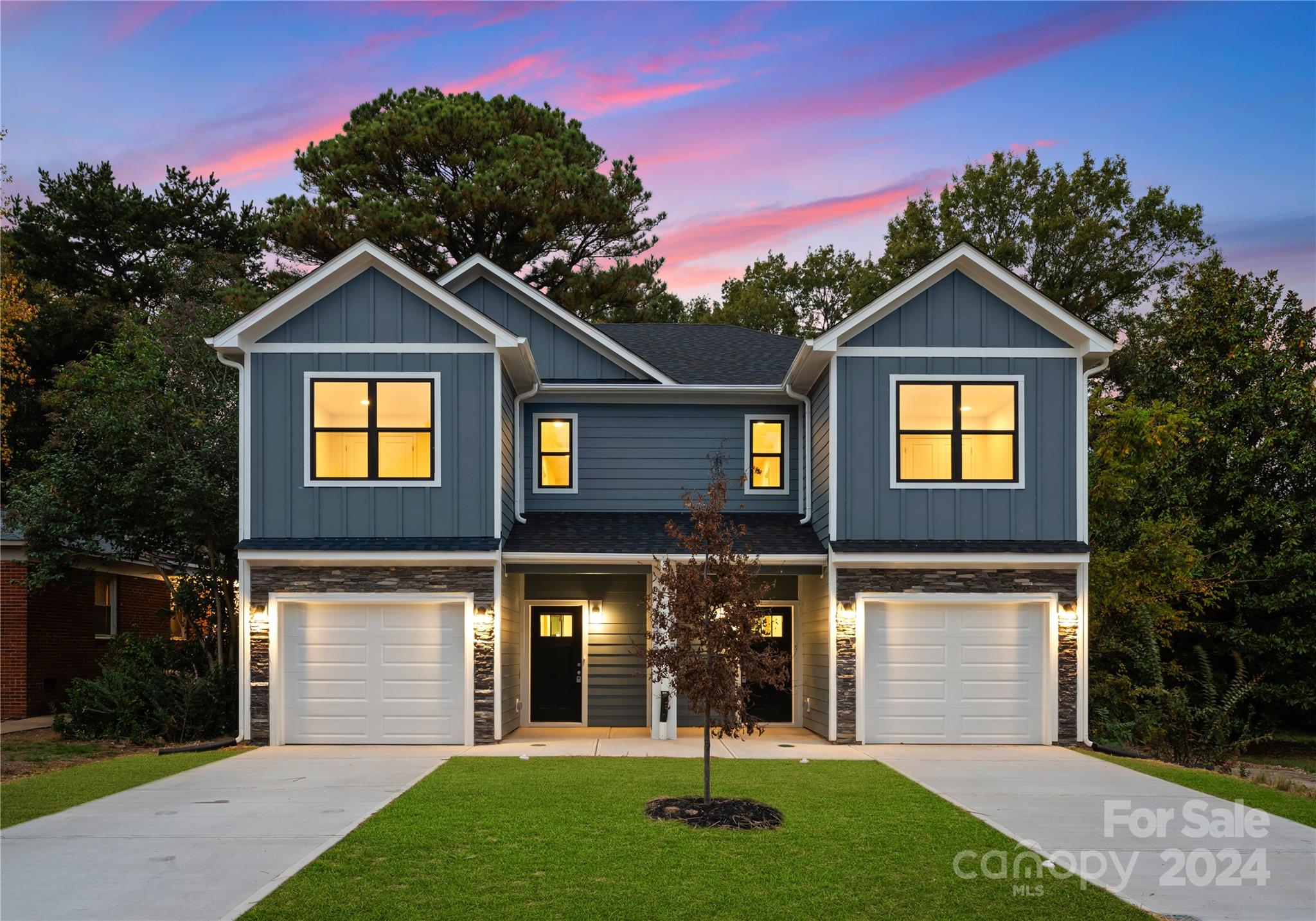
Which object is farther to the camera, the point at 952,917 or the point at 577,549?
the point at 577,549

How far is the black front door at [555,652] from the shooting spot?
16594mm

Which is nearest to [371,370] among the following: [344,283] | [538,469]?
[344,283]

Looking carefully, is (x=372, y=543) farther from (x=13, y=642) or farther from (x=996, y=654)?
(x=996, y=654)

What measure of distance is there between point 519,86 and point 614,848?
26070 millimetres

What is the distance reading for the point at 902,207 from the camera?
34.0 metres

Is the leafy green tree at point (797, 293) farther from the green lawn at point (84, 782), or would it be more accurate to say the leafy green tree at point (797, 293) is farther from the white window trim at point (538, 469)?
the green lawn at point (84, 782)

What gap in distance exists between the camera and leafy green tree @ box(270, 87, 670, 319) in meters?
26.6

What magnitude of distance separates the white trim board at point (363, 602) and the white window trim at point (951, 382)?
6456 millimetres

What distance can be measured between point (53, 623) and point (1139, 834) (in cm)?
1892

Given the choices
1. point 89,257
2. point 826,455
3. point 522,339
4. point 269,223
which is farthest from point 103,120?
point 826,455

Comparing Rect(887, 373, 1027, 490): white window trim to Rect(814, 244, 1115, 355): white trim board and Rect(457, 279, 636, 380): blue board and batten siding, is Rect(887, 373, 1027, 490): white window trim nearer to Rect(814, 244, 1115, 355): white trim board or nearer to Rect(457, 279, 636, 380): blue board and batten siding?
Rect(814, 244, 1115, 355): white trim board

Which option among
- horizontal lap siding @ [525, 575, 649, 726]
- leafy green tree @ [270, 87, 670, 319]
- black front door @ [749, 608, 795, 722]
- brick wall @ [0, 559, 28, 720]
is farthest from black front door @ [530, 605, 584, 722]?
leafy green tree @ [270, 87, 670, 319]

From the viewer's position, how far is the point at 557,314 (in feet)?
54.7

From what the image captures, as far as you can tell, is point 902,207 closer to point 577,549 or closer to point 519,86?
point 519,86
